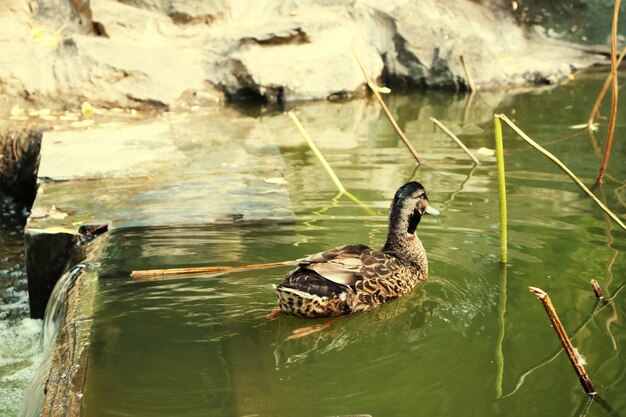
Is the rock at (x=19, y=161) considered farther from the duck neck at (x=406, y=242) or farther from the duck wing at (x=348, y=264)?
the duck wing at (x=348, y=264)

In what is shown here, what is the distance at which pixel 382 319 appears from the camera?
17.7 ft

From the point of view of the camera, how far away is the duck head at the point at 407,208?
19.6 ft

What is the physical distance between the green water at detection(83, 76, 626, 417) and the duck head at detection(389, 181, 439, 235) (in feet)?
1.31

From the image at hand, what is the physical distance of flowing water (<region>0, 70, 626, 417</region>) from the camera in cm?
446

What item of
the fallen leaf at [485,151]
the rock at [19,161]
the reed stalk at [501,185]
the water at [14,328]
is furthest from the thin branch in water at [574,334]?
the rock at [19,161]

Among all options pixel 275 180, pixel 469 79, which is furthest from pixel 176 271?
pixel 469 79

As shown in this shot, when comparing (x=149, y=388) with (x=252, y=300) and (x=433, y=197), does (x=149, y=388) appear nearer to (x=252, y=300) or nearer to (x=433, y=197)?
(x=252, y=300)

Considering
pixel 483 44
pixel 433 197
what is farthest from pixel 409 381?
pixel 483 44

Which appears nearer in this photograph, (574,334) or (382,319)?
(574,334)

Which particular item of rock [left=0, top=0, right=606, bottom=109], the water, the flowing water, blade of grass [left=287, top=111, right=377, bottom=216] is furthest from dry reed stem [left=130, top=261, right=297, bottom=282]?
rock [left=0, top=0, right=606, bottom=109]

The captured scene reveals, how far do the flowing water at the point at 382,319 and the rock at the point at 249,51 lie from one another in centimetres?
399

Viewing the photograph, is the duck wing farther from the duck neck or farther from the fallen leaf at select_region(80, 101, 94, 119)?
the fallen leaf at select_region(80, 101, 94, 119)

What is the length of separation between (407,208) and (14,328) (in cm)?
300

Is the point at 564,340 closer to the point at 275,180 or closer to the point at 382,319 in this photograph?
the point at 382,319
